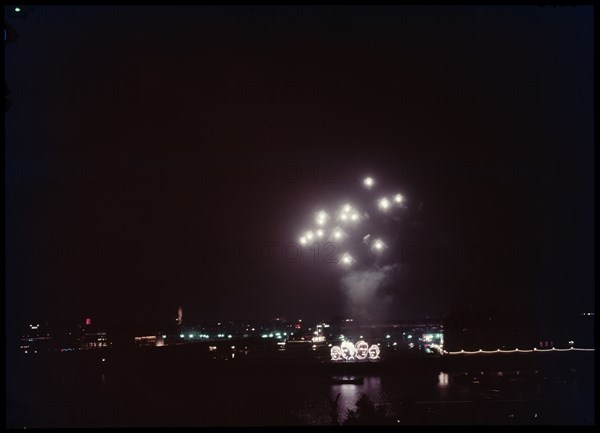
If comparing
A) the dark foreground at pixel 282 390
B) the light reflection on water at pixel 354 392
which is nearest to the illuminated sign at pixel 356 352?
the dark foreground at pixel 282 390

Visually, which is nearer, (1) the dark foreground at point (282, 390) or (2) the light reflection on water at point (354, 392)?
Result: (1) the dark foreground at point (282, 390)

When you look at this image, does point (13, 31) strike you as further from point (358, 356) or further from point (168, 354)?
point (168, 354)

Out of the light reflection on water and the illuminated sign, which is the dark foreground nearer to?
the light reflection on water

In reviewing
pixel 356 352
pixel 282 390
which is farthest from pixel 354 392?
pixel 356 352

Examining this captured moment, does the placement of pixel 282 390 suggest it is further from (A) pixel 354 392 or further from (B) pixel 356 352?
(B) pixel 356 352

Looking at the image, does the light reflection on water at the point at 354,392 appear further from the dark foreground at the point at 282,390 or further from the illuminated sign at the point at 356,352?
the illuminated sign at the point at 356,352

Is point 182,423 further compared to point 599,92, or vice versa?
point 182,423

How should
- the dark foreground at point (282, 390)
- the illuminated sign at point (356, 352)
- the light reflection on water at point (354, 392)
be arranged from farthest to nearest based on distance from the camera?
1. the illuminated sign at point (356, 352)
2. the light reflection on water at point (354, 392)
3. the dark foreground at point (282, 390)

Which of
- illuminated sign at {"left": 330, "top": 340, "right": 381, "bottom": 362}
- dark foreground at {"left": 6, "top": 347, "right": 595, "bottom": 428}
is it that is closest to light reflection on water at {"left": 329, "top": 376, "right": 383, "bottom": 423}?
dark foreground at {"left": 6, "top": 347, "right": 595, "bottom": 428}

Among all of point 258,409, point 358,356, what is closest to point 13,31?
point 258,409
